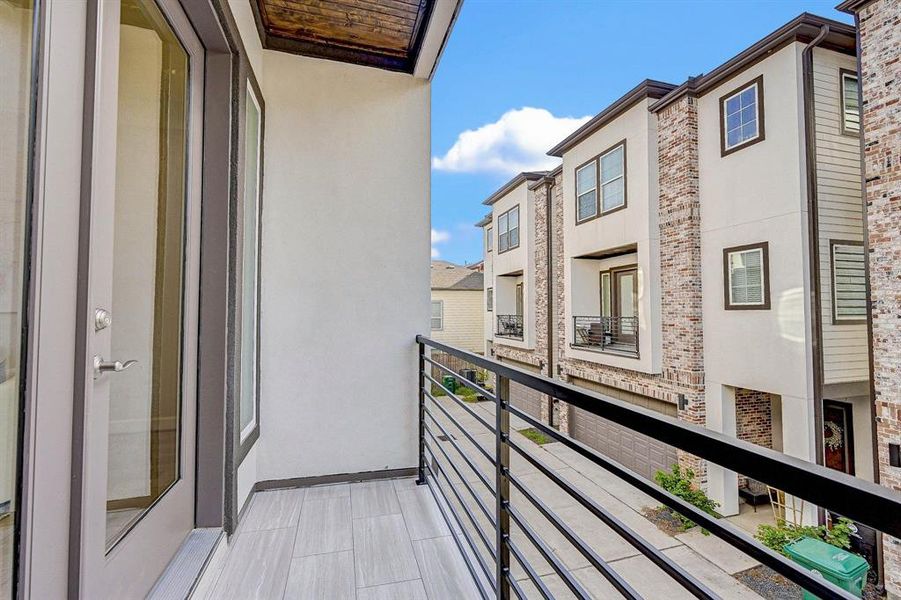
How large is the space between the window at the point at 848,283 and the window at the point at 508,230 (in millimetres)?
6261

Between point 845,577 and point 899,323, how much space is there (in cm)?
224

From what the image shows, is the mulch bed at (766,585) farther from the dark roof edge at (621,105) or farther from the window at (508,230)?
the window at (508,230)

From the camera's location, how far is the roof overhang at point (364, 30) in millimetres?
2211

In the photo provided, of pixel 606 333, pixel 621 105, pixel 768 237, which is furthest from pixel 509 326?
pixel 768 237

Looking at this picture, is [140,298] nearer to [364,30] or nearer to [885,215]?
[364,30]

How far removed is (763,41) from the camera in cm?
487

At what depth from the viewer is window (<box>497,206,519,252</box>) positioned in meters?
10.4

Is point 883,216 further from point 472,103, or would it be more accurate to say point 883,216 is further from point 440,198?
point 440,198

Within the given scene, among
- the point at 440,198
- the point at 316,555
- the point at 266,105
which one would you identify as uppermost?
the point at 440,198

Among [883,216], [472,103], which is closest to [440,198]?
[472,103]

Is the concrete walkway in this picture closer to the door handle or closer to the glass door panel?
the glass door panel

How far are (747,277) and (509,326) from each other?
6.48 m

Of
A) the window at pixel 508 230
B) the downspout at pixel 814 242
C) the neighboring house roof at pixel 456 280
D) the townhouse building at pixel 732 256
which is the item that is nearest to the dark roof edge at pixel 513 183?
the window at pixel 508 230

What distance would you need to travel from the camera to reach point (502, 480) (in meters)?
1.32
